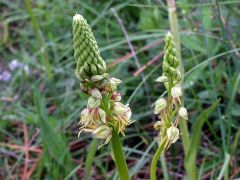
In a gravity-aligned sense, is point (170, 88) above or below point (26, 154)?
above

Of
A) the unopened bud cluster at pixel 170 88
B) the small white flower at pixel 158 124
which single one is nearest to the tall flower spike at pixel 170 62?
the unopened bud cluster at pixel 170 88

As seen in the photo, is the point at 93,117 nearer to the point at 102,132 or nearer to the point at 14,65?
the point at 102,132

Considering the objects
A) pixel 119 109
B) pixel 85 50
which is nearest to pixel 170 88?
pixel 119 109

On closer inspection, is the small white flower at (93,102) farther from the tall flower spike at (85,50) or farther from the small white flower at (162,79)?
the small white flower at (162,79)

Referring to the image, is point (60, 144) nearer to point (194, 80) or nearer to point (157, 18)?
point (194, 80)

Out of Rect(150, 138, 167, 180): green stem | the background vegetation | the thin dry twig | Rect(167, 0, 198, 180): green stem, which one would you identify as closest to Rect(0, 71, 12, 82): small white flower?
the background vegetation

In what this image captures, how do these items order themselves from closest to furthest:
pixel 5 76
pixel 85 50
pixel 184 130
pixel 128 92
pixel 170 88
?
pixel 85 50
pixel 170 88
pixel 184 130
pixel 128 92
pixel 5 76

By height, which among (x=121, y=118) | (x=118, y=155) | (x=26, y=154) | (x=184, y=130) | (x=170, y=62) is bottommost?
(x=26, y=154)

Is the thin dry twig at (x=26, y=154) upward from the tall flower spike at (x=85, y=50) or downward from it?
downward
